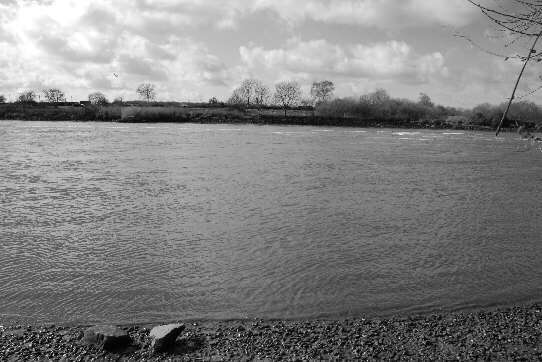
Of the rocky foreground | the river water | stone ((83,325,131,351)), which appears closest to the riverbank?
the river water

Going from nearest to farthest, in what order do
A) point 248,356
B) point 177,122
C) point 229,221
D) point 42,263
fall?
point 248,356 < point 42,263 < point 229,221 < point 177,122

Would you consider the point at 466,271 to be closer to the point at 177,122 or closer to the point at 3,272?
the point at 3,272

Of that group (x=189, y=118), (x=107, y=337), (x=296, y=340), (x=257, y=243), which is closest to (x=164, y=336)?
(x=107, y=337)

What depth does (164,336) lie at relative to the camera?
768 cm

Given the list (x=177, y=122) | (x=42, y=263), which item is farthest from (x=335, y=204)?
(x=177, y=122)

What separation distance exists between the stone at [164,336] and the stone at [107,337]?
445 millimetres

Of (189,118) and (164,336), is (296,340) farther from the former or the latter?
(189,118)

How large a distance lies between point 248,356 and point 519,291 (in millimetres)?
6418

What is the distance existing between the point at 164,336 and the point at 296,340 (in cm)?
211

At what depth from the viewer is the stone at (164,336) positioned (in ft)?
25.1

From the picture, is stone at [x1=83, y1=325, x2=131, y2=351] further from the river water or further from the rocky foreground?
the river water

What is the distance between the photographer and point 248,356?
7.55 metres

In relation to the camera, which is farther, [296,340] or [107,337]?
[296,340]

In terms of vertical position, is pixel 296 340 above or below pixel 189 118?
below
